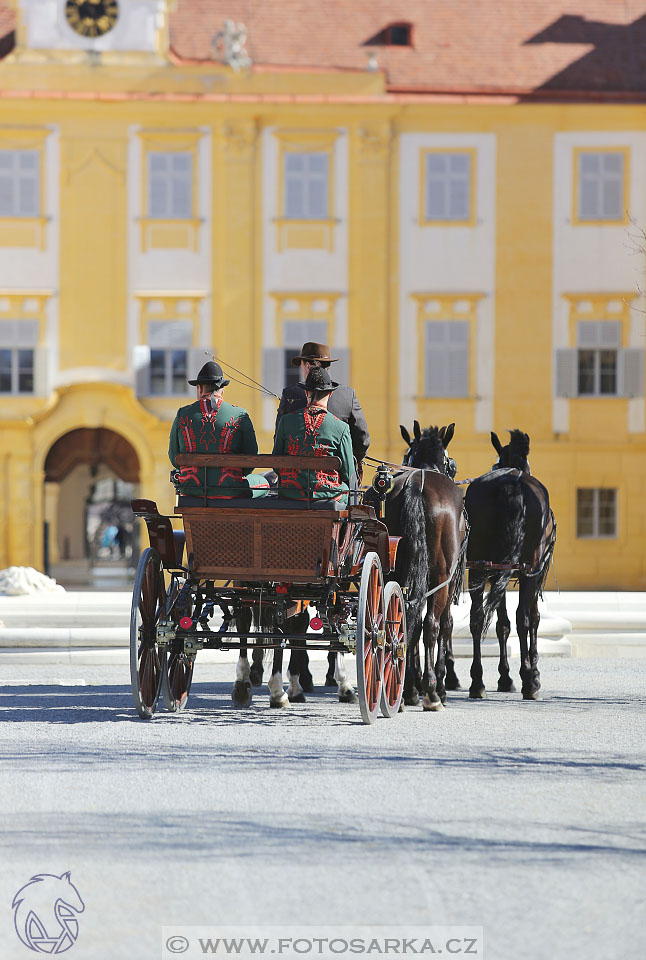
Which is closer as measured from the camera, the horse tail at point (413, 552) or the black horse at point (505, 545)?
the horse tail at point (413, 552)

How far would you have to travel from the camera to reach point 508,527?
1277 centimetres

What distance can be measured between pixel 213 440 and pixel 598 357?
21670mm

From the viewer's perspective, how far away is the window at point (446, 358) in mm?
30656

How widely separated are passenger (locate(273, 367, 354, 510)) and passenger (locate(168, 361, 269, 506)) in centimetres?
24

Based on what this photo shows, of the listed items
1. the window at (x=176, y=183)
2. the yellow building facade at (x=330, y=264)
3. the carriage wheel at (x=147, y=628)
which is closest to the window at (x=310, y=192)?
the yellow building facade at (x=330, y=264)

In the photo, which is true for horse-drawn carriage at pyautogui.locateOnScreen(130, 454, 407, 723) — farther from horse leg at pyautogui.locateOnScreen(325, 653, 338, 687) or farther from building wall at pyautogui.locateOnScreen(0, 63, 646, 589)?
building wall at pyautogui.locateOnScreen(0, 63, 646, 589)

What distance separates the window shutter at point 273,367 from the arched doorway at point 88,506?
3.02 m

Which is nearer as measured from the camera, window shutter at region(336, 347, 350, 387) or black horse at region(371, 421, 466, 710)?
black horse at region(371, 421, 466, 710)

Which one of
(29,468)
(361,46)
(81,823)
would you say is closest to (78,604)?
(81,823)

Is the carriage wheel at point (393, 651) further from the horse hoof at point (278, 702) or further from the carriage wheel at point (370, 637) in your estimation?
the horse hoof at point (278, 702)

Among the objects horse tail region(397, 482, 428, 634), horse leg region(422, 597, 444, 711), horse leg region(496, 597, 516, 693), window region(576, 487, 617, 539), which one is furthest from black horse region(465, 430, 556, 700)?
window region(576, 487, 617, 539)

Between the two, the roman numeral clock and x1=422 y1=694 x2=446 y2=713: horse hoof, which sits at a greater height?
the roman numeral clock

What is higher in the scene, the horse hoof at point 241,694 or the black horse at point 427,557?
the black horse at point 427,557

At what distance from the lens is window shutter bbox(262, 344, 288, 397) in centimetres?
3037
